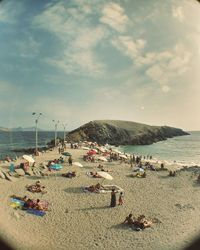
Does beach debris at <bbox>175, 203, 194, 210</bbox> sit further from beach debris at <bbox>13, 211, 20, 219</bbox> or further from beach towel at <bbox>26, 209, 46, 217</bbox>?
beach debris at <bbox>13, 211, 20, 219</bbox>

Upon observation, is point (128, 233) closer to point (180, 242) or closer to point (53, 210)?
point (180, 242)

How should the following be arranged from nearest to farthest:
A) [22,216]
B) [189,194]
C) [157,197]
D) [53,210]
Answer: [22,216], [53,210], [157,197], [189,194]

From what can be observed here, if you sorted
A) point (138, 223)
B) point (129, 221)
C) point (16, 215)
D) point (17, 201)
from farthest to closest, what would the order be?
point (17, 201) → point (129, 221) → point (138, 223) → point (16, 215)

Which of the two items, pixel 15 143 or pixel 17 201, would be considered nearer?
pixel 17 201

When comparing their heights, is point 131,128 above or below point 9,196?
above

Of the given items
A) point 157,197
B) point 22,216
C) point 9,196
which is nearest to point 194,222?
point 157,197

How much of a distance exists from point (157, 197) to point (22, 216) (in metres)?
6.97

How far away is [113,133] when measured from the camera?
78.9m

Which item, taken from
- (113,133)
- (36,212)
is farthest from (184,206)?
(113,133)

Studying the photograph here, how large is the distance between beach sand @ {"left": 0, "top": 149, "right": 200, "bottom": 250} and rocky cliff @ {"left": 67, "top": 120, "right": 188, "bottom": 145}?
49.7 m

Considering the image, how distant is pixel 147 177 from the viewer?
22.8 metres

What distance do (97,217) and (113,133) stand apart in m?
66.2

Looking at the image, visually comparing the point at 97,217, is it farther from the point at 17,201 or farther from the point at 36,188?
the point at 36,188

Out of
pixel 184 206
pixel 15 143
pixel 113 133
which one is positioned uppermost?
pixel 113 133
